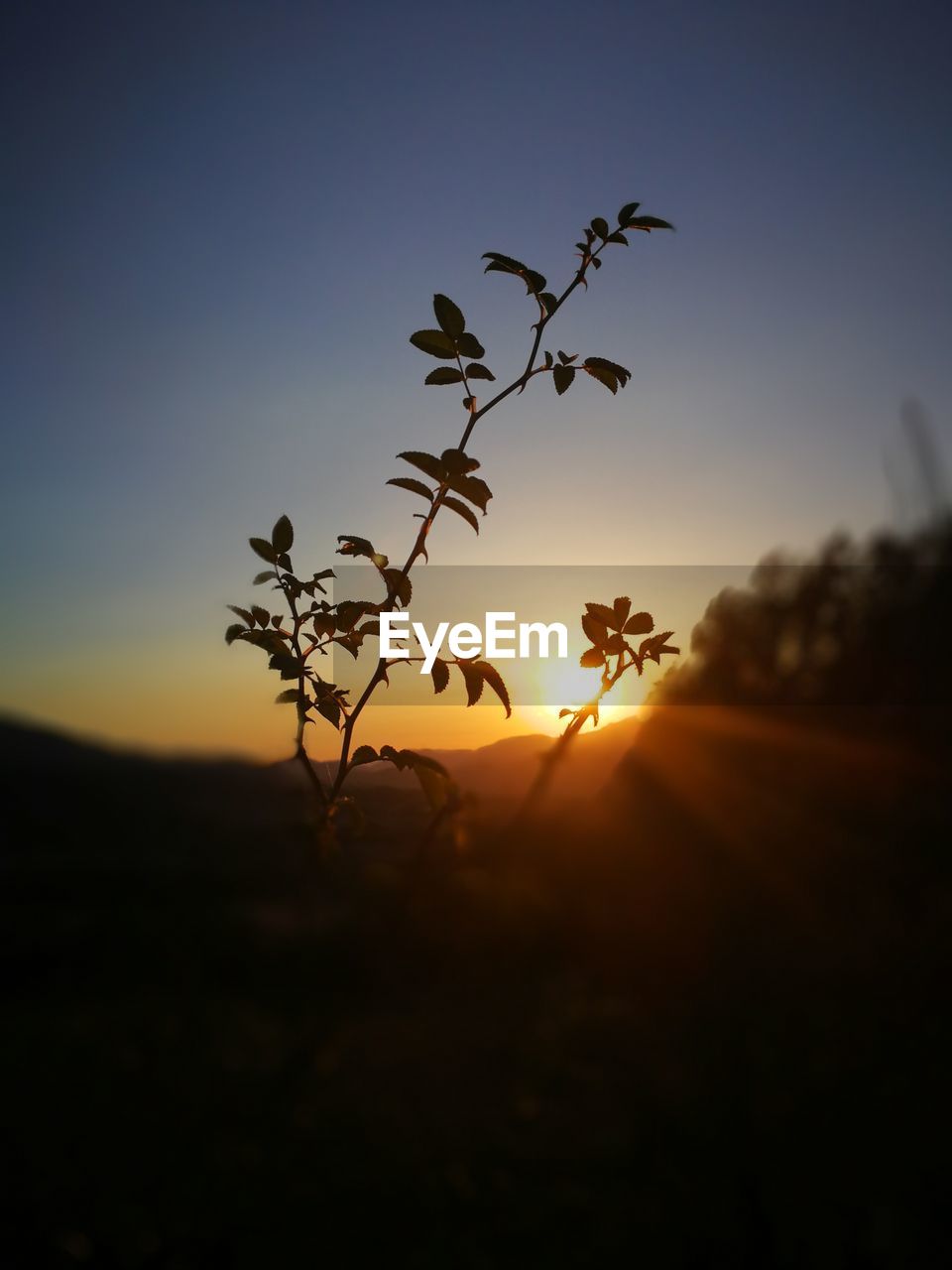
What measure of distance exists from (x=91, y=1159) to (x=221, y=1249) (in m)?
0.35

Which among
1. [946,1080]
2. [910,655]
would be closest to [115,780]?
[946,1080]

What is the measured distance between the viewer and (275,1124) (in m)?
1.74

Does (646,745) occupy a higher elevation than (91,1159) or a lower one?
higher

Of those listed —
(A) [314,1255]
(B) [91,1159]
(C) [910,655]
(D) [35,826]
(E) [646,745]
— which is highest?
(C) [910,655]

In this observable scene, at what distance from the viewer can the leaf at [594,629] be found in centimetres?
140

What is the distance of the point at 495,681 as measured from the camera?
127 cm

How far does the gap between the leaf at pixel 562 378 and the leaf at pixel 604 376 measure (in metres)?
0.06

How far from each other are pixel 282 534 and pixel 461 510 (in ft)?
1.19

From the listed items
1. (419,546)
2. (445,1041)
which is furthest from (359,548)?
(445,1041)

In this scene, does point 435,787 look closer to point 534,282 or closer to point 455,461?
point 455,461

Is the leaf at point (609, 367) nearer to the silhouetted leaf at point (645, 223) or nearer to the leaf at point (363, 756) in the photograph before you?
the silhouetted leaf at point (645, 223)

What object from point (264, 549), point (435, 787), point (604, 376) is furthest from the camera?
point (264, 549)

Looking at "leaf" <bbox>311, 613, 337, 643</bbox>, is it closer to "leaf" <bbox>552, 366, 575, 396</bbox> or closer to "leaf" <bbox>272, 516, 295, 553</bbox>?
"leaf" <bbox>272, 516, 295, 553</bbox>

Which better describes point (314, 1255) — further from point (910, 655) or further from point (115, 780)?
point (910, 655)
